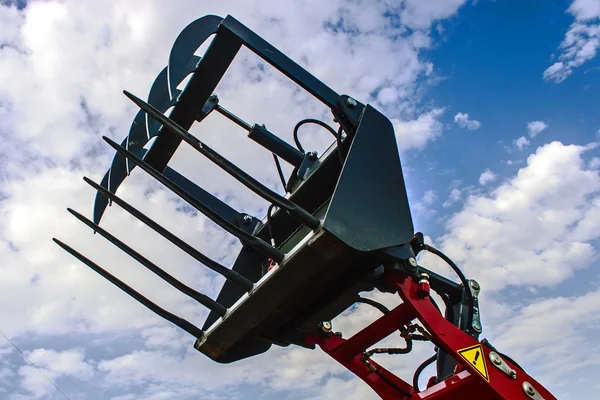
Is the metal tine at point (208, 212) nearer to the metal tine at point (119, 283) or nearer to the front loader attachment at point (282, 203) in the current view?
the front loader attachment at point (282, 203)

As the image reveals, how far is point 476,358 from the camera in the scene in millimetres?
3064

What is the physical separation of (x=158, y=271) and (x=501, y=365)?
1.93 m

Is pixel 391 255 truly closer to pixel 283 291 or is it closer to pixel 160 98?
pixel 283 291

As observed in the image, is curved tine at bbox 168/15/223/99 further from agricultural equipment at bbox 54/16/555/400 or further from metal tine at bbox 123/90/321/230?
metal tine at bbox 123/90/321/230

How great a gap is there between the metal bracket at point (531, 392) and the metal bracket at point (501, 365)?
71 mm

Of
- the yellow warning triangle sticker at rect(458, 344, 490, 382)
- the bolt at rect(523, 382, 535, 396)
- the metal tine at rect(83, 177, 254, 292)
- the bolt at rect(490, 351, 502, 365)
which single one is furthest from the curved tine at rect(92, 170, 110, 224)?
the bolt at rect(523, 382, 535, 396)

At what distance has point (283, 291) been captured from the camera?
10.2 ft

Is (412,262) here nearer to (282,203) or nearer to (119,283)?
(282,203)

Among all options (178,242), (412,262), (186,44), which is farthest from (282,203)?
(186,44)

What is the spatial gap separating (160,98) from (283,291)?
4.50 ft

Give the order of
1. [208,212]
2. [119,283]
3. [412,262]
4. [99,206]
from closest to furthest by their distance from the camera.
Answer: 1. [208,212]
2. [412,262]
3. [119,283]
4. [99,206]

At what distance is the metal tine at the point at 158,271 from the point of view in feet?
10.5

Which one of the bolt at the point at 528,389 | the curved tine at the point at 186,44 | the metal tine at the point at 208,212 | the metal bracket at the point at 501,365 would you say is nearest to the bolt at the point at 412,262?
the metal bracket at the point at 501,365

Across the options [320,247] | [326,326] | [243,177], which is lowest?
[320,247]
